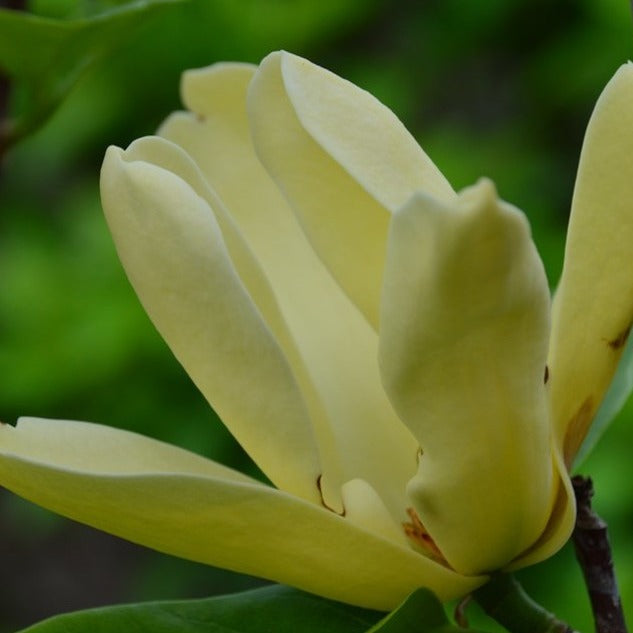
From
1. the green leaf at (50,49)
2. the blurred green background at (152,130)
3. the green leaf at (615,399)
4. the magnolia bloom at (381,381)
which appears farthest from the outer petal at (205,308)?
the blurred green background at (152,130)

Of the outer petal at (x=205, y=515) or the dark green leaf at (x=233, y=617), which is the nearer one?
the outer petal at (x=205, y=515)

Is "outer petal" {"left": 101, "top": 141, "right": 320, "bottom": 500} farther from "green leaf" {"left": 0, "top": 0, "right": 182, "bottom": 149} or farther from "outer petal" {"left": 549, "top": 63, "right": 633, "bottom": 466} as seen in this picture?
"green leaf" {"left": 0, "top": 0, "right": 182, "bottom": 149}

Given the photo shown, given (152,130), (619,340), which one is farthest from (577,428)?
(152,130)

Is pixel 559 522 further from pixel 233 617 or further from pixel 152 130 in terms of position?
pixel 152 130

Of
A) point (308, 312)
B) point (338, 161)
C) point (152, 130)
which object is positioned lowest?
point (152, 130)

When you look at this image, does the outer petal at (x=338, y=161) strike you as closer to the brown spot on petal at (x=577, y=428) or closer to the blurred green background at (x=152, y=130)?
the brown spot on petal at (x=577, y=428)

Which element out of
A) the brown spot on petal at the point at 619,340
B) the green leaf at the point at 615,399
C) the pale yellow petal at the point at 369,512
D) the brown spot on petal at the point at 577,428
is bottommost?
the green leaf at the point at 615,399
